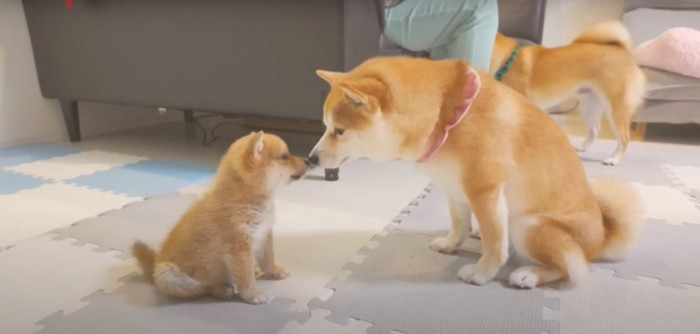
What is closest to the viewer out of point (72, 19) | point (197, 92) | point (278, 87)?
point (278, 87)

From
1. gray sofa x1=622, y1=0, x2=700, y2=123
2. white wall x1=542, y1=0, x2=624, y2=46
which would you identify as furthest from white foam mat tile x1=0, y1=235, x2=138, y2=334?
white wall x1=542, y1=0, x2=624, y2=46

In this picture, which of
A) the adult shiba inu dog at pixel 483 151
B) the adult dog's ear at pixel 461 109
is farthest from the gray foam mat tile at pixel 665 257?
the adult dog's ear at pixel 461 109

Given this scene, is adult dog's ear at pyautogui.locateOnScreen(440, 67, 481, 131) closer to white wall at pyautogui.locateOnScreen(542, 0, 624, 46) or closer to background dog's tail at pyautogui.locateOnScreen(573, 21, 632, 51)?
background dog's tail at pyautogui.locateOnScreen(573, 21, 632, 51)

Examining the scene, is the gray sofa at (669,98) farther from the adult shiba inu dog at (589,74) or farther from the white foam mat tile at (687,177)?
the white foam mat tile at (687,177)

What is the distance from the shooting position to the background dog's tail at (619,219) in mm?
1480

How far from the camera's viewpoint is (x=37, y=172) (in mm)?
2623

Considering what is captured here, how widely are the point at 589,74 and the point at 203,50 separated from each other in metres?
2.40

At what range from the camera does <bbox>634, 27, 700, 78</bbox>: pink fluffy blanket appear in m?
3.24

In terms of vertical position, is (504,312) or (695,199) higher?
(504,312)

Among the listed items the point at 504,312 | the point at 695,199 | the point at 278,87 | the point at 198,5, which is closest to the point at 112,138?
the point at 198,5

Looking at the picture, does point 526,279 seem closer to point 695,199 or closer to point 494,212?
point 494,212

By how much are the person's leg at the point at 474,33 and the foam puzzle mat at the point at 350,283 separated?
932 mm

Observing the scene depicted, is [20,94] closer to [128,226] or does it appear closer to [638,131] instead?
[128,226]

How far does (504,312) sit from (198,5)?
7.25 feet
